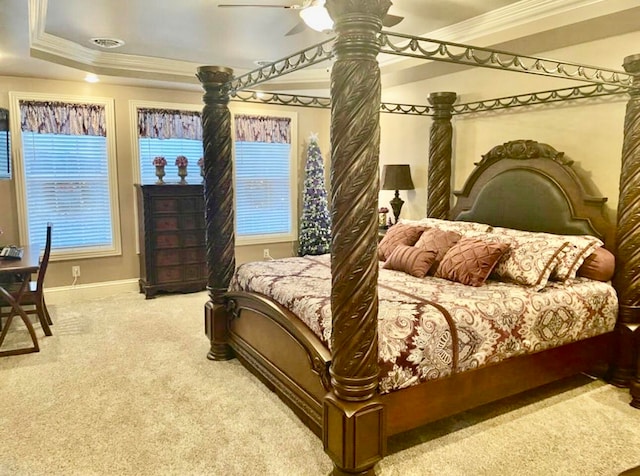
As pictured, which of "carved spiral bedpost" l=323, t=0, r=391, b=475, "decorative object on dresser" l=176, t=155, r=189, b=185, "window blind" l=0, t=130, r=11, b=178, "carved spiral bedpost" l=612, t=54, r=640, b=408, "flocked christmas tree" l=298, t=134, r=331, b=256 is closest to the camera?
"carved spiral bedpost" l=323, t=0, r=391, b=475

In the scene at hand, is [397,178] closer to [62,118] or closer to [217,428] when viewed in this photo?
[217,428]

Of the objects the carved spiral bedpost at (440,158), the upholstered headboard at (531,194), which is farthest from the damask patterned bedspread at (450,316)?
the carved spiral bedpost at (440,158)

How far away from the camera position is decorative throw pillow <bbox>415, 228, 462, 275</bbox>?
365 centimetres

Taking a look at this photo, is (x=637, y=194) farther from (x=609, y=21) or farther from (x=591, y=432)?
(x=591, y=432)

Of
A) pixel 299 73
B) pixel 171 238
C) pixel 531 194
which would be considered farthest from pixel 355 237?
pixel 299 73

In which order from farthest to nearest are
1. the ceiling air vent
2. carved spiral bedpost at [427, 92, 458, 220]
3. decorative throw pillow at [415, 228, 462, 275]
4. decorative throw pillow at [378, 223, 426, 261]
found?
carved spiral bedpost at [427, 92, 458, 220] → the ceiling air vent → decorative throw pillow at [378, 223, 426, 261] → decorative throw pillow at [415, 228, 462, 275]

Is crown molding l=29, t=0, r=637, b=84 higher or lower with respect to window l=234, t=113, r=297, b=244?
A: higher

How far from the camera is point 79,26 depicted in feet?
13.2

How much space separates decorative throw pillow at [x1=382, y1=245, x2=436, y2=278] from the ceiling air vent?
3.25 metres

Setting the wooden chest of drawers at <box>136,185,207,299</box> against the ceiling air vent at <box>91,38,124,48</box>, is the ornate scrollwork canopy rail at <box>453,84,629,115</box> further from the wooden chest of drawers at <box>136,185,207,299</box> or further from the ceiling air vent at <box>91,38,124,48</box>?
the ceiling air vent at <box>91,38,124,48</box>

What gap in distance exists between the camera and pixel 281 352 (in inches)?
120

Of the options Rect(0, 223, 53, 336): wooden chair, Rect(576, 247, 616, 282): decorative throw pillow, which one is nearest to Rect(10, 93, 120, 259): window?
Rect(0, 223, 53, 336): wooden chair

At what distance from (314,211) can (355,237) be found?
14.7 feet

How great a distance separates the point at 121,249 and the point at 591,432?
506 cm
